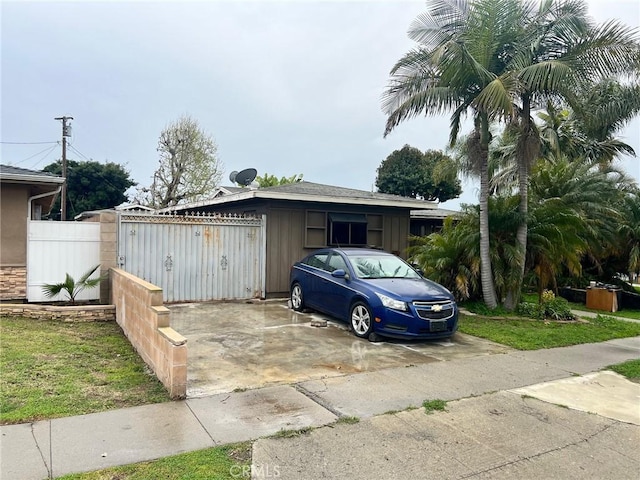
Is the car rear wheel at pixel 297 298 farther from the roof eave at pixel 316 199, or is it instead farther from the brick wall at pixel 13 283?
the brick wall at pixel 13 283

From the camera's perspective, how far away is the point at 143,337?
19.1 feet

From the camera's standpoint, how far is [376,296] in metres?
7.20

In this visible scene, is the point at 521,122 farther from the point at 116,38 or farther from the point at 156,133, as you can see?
the point at 156,133

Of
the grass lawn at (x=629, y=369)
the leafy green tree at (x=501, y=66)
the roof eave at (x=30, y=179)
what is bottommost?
the grass lawn at (x=629, y=369)

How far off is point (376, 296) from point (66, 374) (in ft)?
14.8

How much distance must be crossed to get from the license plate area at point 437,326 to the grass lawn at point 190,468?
173 inches

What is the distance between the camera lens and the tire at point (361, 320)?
7280mm

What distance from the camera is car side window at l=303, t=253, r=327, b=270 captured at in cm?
917

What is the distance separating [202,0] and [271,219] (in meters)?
5.35

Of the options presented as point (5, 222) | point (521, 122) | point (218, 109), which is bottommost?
point (5, 222)

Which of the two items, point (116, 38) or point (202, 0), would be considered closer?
point (202, 0)

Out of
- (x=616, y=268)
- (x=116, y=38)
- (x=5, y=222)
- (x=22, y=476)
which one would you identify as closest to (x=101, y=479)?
(x=22, y=476)

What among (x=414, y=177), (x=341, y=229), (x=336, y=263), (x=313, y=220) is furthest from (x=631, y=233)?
(x=414, y=177)

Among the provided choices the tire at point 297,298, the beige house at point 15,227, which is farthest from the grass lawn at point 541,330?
the beige house at point 15,227
